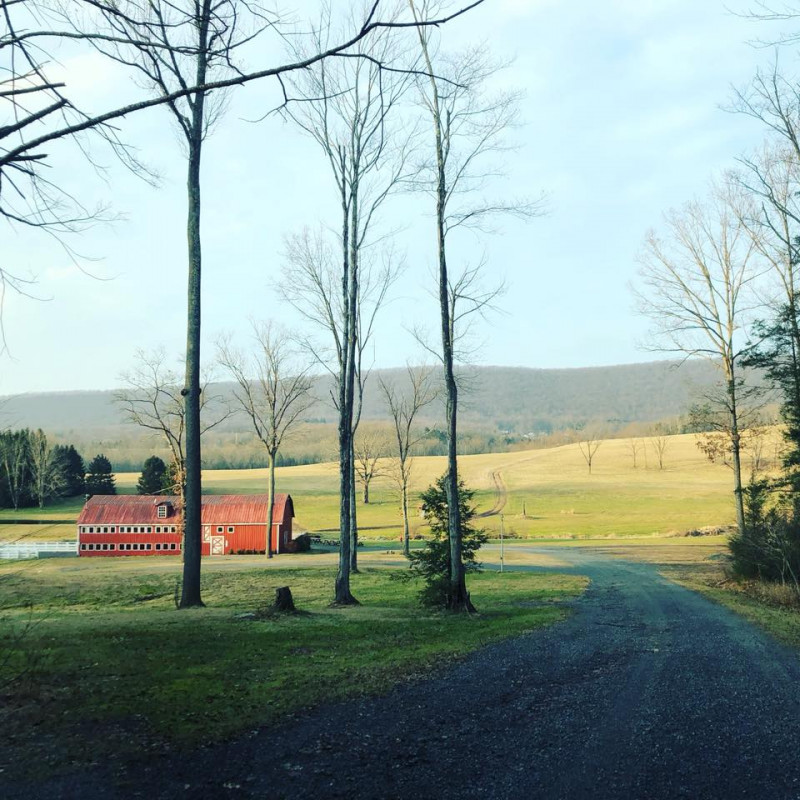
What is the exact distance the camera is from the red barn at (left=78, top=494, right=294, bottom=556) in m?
51.6

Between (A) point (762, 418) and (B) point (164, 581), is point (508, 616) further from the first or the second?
(A) point (762, 418)

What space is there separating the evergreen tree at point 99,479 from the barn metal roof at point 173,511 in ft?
110

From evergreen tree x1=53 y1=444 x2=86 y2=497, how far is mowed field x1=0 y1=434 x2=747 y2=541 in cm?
209

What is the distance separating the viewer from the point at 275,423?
1649 inches

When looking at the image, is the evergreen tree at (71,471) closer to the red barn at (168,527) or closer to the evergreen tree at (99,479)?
the evergreen tree at (99,479)

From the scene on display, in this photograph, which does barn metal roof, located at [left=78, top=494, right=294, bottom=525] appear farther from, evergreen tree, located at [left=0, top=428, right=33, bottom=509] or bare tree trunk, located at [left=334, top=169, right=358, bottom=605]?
bare tree trunk, located at [left=334, top=169, right=358, bottom=605]

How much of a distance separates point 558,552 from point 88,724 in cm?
4005

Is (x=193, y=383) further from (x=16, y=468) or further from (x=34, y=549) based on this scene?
(x=16, y=468)

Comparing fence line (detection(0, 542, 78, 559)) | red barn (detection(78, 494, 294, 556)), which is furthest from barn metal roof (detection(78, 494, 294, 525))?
fence line (detection(0, 542, 78, 559))

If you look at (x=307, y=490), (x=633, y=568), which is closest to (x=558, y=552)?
(x=633, y=568)

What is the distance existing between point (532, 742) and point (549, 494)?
81521mm

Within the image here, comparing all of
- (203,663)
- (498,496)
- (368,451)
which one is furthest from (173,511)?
(203,663)

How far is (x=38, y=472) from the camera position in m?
79.8

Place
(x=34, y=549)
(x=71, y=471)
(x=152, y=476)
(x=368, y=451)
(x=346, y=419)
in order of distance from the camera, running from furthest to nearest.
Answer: (x=71, y=471), (x=368, y=451), (x=152, y=476), (x=34, y=549), (x=346, y=419)
